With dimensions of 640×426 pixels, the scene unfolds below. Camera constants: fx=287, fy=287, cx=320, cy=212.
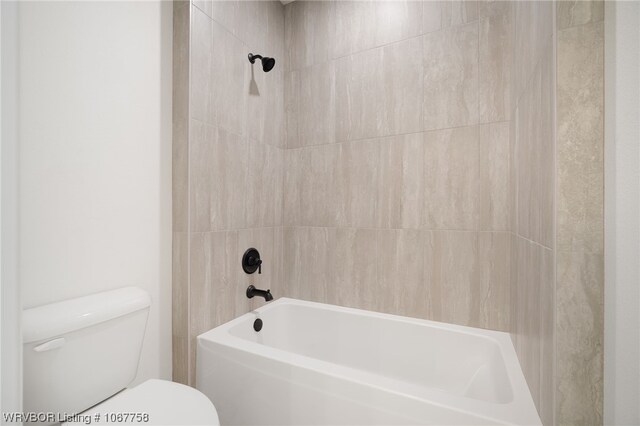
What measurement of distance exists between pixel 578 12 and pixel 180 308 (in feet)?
5.66

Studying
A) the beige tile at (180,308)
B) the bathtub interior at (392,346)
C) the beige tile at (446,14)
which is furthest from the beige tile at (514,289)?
the beige tile at (180,308)

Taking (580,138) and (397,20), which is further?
(397,20)

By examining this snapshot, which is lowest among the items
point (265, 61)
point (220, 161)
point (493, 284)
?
point (493, 284)

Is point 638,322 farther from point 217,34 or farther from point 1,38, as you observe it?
point 217,34

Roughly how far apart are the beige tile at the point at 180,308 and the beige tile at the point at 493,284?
146 centimetres

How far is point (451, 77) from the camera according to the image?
1.53 meters

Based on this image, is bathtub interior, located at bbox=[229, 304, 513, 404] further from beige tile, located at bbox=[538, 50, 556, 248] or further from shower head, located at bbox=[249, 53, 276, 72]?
shower head, located at bbox=[249, 53, 276, 72]

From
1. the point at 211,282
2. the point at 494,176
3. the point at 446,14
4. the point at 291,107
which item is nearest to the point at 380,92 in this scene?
the point at 446,14

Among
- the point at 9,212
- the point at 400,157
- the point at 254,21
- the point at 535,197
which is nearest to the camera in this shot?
the point at 9,212

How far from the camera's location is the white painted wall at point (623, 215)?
1.88ft

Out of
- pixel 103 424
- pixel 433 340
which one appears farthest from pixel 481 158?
pixel 103 424

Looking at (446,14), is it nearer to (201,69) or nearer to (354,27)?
(354,27)

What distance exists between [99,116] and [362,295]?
158cm

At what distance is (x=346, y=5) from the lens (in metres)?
1.80
